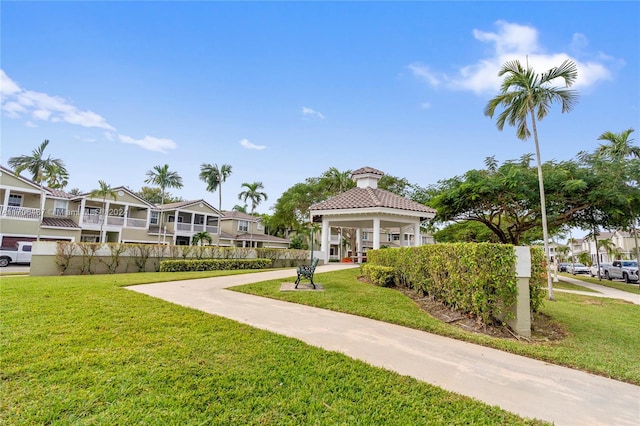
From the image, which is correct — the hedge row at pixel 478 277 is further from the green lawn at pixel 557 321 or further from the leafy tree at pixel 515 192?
the leafy tree at pixel 515 192

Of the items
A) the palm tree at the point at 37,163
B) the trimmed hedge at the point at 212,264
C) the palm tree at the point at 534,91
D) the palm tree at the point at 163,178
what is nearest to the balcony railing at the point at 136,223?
the palm tree at the point at 163,178

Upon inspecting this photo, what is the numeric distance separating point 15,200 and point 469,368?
114 ft

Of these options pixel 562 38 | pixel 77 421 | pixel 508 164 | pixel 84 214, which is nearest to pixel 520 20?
pixel 562 38

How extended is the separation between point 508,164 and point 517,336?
16.5m

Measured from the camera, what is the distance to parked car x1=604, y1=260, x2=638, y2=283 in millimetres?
23852

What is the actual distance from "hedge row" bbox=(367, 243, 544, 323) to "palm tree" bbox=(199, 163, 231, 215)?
3152 cm

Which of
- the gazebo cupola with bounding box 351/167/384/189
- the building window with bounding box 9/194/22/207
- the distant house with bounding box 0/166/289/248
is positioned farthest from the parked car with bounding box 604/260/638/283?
the building window with bounding box 9/194/22/207

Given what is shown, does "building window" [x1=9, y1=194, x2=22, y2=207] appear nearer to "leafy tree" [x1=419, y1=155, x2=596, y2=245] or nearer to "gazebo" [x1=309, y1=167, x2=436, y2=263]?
"gazebo" [x1=309, y1=167, x2=436, y2=263]

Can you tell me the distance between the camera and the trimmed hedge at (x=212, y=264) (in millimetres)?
15672

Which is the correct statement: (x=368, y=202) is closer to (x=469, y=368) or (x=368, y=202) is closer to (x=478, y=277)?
(x=478, y=277)

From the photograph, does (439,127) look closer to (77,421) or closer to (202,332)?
(202,332)

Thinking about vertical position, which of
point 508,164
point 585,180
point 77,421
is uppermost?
point 508,164

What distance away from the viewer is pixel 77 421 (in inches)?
102

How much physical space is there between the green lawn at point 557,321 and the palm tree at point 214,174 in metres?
27.6
